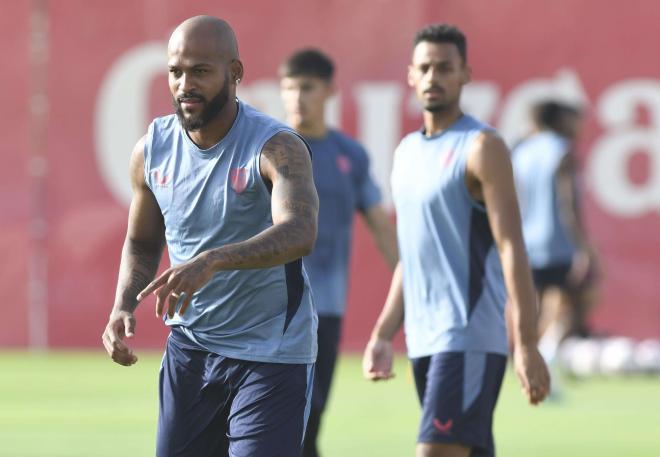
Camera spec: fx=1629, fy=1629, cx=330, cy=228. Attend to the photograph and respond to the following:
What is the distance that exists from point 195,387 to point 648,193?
41.0 feet

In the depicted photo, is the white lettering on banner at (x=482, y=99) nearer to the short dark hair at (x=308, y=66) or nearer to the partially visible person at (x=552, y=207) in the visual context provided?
the partially visible person at (x=552, y=207)

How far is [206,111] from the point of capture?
18.1ft

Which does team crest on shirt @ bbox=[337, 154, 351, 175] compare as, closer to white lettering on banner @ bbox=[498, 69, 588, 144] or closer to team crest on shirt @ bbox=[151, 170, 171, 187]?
team crest on shirt @ bbox=[151, 170, 171, 187]

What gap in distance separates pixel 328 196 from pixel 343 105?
30.1ft

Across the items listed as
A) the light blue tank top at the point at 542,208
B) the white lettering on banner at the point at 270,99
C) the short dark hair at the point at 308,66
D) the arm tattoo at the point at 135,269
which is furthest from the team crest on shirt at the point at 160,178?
the white lettering on banner at the point at 270,99

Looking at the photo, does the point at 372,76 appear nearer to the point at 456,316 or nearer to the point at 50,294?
the point at 50,294

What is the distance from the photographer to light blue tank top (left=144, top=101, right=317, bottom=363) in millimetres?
5555

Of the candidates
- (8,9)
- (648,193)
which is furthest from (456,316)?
(8,9)

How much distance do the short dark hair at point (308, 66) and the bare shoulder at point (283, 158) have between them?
3583 millimetres

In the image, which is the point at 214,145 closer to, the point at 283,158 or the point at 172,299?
the point at 283,158

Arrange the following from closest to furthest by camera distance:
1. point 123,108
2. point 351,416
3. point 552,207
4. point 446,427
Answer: point 446,427 < point 351,416 < point 552,207 < point 123,108

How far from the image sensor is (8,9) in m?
18.2

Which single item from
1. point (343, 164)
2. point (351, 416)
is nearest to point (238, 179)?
point (343, 164)

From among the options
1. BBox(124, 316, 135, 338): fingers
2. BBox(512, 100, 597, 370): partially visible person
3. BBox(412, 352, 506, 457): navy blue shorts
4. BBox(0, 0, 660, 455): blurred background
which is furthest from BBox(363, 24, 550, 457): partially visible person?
BBox(0, 0, 660, 455): blurred background
